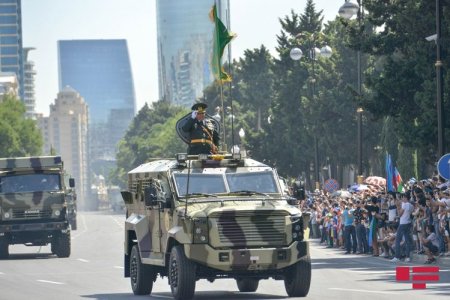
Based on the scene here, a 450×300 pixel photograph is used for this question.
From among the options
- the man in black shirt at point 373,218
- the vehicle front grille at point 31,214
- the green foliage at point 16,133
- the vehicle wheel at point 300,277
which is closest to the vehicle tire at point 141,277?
the vehicle wheel at point 300,277

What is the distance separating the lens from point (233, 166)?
22.9 meters

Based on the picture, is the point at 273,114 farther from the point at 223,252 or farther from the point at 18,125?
the point at 223,252

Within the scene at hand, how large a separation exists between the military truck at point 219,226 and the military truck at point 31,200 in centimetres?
1810

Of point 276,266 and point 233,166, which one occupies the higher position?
point 233,166

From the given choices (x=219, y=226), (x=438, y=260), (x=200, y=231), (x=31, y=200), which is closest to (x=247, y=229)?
(x=219, y=226)

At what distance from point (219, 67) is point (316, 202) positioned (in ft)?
90.4

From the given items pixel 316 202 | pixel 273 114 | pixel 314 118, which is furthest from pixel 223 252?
pixel 273 114

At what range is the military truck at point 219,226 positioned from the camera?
21.1m

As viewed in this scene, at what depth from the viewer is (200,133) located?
24328mm

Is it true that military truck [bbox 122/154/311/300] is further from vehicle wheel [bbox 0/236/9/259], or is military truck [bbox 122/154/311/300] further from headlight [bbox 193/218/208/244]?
vehicle wheel [bbox 0/236/9/259]

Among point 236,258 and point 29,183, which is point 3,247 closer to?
point 29,183

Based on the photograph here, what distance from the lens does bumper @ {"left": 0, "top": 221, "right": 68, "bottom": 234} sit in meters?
42.3

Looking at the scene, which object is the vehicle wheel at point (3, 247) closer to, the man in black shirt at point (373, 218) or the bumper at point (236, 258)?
the man in black shirt at point (373, 218)

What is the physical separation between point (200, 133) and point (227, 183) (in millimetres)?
1953
